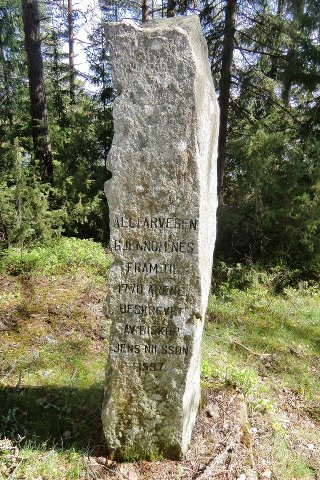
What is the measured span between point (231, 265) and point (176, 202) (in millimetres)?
6151

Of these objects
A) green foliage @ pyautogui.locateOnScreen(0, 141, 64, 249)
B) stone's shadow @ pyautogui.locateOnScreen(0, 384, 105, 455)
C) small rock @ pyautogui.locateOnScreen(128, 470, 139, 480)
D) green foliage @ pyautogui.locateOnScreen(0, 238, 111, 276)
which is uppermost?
green foliage @ pyautogui.locateOnScreen(0, 141, 64, 249)

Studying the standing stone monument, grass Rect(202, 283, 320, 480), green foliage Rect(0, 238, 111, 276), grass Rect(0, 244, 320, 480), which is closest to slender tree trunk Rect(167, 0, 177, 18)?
green foliage Rect(0, 238, 111, 276)

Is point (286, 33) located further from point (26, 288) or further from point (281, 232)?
point (26, 288)

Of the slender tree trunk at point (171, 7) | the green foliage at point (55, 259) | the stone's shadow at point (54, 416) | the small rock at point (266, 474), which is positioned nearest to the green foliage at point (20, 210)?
the green foliage at point (55, 259)

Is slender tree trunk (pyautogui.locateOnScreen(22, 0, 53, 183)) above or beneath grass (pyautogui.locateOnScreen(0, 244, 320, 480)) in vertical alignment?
above

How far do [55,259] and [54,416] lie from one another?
428cm

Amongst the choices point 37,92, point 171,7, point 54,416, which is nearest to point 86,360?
point 54,416

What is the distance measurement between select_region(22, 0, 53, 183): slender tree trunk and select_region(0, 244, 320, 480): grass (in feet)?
9.46

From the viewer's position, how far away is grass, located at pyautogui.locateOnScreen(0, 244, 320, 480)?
140 inches

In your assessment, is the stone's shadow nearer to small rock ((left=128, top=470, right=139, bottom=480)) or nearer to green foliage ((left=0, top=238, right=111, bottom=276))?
small rock ((left=128, top=470, right=139, bottom=480))

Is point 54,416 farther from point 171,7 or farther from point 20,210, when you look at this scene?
point 171,7

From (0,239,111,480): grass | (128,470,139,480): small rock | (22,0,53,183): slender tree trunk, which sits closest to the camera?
(128,470,139,480): small rock

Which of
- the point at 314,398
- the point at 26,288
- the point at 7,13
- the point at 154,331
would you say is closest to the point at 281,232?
the point at 314,398

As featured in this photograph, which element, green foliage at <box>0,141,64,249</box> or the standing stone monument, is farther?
green foliage at <box>0,141,64,249</box>
